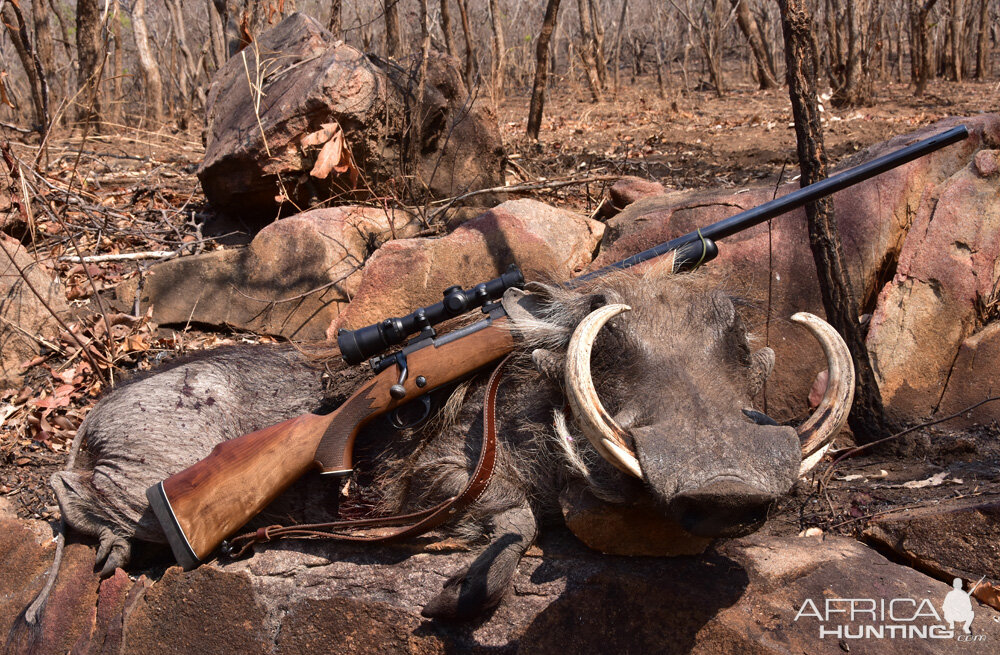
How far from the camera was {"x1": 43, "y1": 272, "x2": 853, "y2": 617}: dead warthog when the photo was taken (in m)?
2.16

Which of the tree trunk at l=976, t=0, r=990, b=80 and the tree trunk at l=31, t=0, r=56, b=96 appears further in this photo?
the tree trunk at l=976, t=0, r=990, b=80

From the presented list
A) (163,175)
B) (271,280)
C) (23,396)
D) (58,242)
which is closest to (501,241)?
(271,280)

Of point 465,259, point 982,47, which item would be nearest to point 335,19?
point 465,259

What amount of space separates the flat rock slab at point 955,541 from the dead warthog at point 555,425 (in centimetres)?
77

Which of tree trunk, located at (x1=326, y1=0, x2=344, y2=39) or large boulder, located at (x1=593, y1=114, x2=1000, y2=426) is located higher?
tree trunk, located at (x1=326, y1=0, x2=344, y2=39)

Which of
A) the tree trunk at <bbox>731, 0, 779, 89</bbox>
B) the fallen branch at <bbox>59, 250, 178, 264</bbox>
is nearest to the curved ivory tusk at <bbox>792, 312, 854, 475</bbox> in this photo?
the fallen branch at <bbox>59, 250, 178, 264</bbox>

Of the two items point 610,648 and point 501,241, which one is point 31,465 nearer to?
point 501,241

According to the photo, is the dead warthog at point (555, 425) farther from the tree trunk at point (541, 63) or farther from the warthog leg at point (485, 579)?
the tree trunk at point (541, 63)

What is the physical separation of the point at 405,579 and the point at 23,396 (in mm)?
3132

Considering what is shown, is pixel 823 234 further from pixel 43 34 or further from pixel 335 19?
pixel 43 34

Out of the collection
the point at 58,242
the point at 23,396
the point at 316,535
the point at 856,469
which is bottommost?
the point at 856,469

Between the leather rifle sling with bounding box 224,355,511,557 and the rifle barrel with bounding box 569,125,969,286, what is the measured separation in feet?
2.87

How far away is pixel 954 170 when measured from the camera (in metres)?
4.29

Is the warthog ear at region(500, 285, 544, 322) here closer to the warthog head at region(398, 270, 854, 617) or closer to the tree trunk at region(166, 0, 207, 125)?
the warthog head at region(398, 270, 854, 617)
